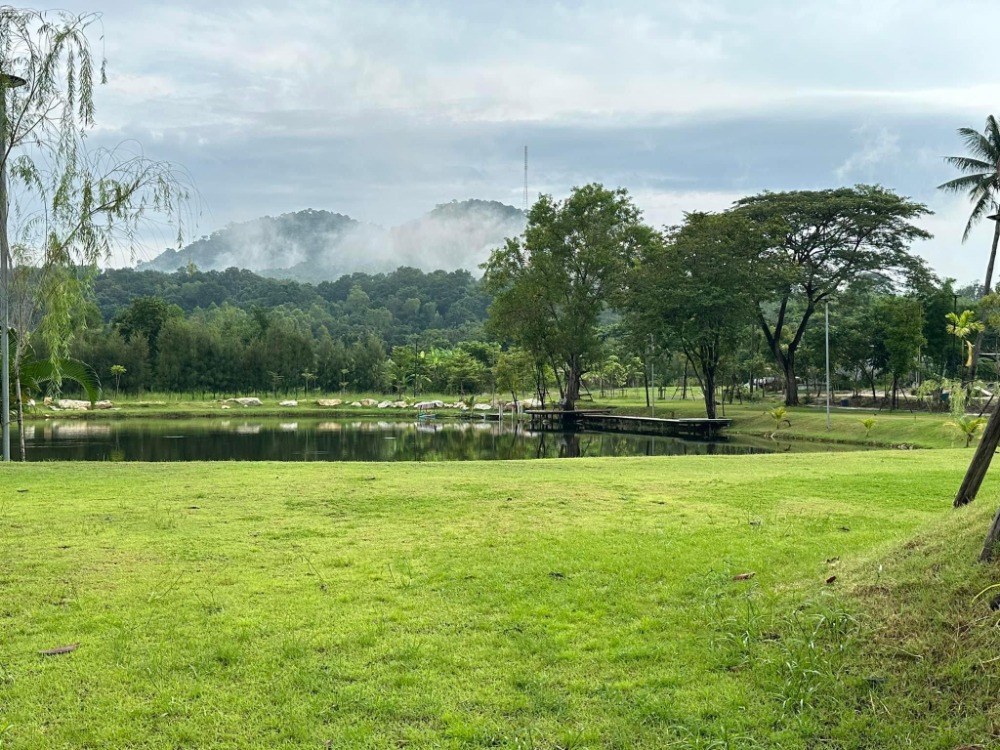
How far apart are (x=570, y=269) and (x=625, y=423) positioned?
459 inches

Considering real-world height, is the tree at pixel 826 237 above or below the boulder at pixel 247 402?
above

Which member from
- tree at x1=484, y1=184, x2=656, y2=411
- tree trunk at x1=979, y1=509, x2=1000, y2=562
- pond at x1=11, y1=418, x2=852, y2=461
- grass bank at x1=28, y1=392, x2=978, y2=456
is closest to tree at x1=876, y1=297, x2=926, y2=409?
grass bank at x1=28, y1=392, x2=978, y2=456

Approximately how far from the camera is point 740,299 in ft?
114

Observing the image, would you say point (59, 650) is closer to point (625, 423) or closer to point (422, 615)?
point (422, 615)

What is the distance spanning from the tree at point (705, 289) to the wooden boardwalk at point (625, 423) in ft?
4.95

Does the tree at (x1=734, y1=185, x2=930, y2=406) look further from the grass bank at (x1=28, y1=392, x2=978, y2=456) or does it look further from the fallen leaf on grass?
the fallen leaf on grass

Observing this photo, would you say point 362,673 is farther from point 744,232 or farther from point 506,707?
point 744,232

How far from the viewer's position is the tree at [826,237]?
3697 centimetres

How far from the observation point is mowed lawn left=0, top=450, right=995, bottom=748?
344 cm

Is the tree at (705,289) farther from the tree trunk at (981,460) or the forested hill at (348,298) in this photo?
the forested hill at (348,298)

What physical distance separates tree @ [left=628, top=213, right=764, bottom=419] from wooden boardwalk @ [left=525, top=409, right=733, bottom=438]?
1507mm

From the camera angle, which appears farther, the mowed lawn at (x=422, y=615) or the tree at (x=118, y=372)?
the tree at (x=118, y=372)

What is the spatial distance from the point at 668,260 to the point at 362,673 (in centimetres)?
3516

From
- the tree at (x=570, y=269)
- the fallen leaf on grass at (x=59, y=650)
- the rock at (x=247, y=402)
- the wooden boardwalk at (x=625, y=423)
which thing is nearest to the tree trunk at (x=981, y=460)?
the fallen leaf on grass at (x=59, y=650)
